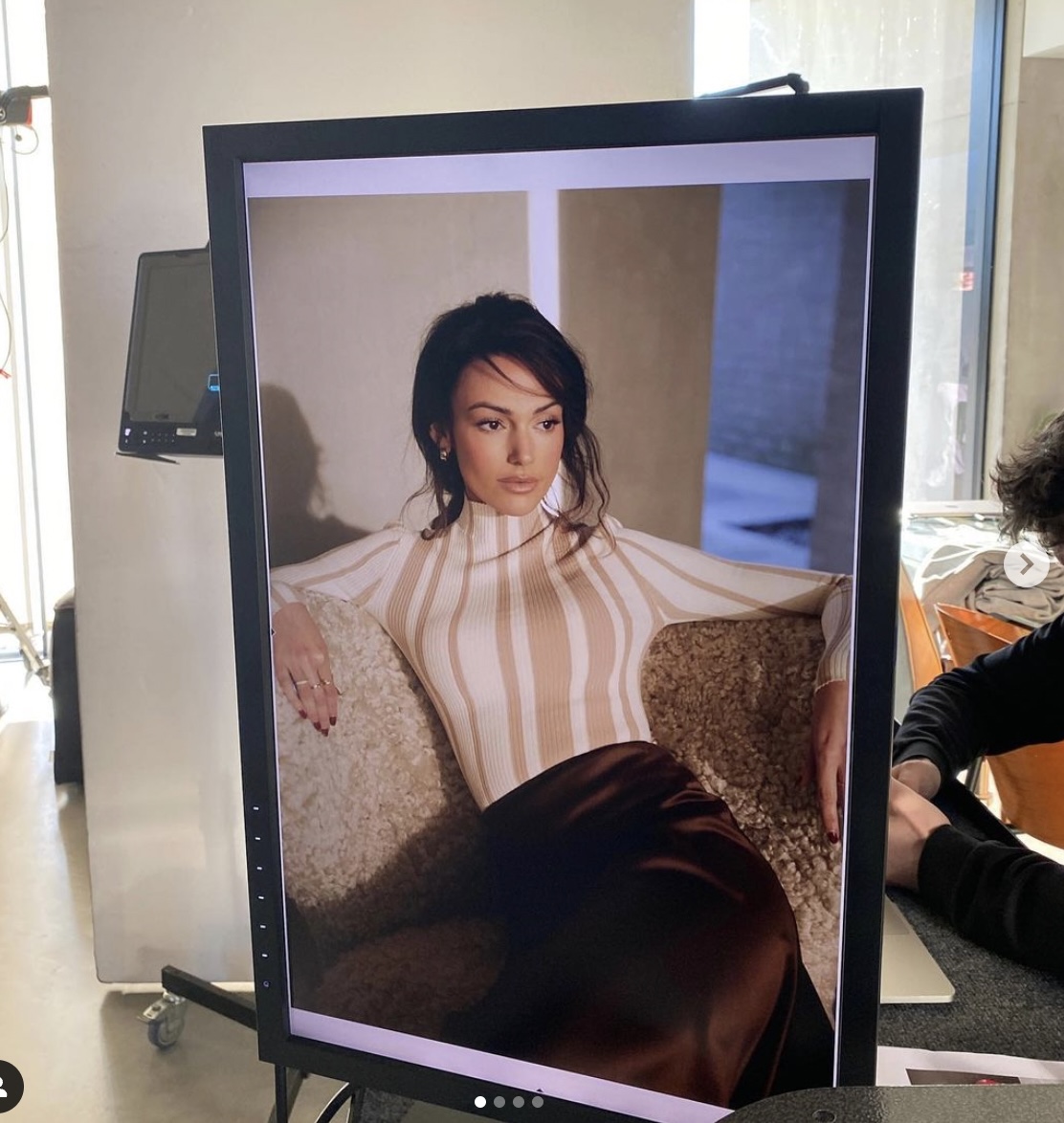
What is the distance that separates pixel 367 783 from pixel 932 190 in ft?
12.8

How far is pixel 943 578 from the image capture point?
292cm

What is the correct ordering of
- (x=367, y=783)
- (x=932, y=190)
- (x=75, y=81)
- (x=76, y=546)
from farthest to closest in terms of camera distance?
(x=932, y=190)
(x=76, y=546)
(x=75, y=81)
(x=367, y=783)

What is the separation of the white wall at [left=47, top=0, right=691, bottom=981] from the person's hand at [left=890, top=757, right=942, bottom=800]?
84 centimetres

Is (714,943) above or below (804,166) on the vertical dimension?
below

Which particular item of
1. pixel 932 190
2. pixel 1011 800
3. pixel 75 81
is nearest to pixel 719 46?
pixel 932 190

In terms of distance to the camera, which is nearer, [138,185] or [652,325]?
[652,325]

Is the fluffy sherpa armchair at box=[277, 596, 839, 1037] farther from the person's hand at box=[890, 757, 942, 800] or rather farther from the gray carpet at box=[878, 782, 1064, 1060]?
the person's hand at box=[890, 757, 942, 800]

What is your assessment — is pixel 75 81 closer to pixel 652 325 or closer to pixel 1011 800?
pixel 652 325

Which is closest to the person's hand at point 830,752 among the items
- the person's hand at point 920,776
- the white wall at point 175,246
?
the person's hand at point 920,776

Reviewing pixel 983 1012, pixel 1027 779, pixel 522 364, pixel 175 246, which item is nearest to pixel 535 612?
pixel 522 364

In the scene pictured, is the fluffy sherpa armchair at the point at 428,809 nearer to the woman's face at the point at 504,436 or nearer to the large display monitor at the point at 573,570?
the large display monitor at the point at 573,570

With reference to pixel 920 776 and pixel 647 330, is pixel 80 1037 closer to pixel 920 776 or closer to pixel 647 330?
pixel 920 776

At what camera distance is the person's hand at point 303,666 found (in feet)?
2.26

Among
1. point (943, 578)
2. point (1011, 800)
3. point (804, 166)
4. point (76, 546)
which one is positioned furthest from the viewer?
point (943, 578)
